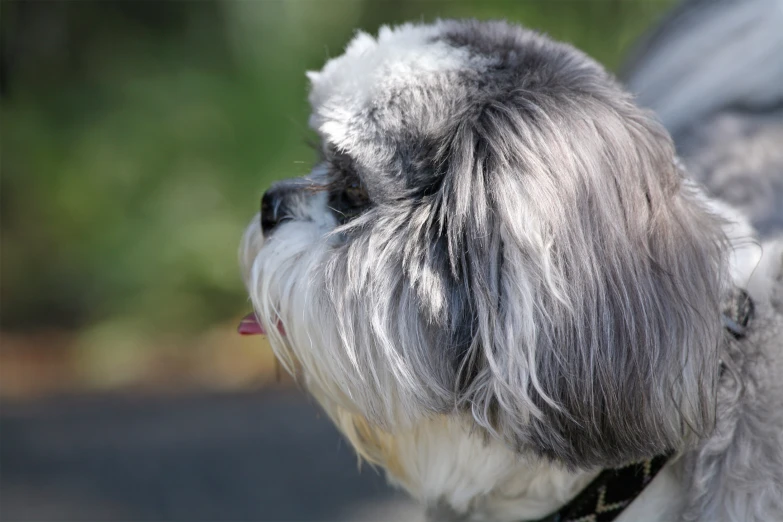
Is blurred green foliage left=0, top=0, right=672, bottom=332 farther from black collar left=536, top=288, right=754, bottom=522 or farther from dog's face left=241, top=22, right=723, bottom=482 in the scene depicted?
black collar left=536, top=288, right=754, bottom=522

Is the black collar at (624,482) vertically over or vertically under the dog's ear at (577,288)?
under

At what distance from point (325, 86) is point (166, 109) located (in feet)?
8.81

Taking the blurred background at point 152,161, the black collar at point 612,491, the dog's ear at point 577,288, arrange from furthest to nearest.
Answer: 1. the blurred background at point 152,161
2. the black collar at point 612,491
3. the dog's ear at point 577,288

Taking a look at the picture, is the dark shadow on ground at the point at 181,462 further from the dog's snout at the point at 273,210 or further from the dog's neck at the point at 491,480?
the dog's snout at the point at 273,210

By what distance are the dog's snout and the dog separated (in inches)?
2.1

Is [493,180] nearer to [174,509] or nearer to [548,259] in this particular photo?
[548,259]

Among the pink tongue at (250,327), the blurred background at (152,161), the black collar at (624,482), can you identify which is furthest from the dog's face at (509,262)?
the blurred background at (152,161)

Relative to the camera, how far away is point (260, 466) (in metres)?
3.41

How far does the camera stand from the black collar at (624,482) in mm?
1440

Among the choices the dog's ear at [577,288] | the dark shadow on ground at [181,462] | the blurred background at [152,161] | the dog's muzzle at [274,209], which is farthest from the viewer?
the blurred background at [152,161]

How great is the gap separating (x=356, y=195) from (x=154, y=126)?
281cm

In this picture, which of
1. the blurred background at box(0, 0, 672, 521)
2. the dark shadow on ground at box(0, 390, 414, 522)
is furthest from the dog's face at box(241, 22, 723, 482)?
the blurred background at box(0, 0, 672, 521)

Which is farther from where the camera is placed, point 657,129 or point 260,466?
point 260,466

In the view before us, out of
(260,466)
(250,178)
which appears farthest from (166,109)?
(260,466)
